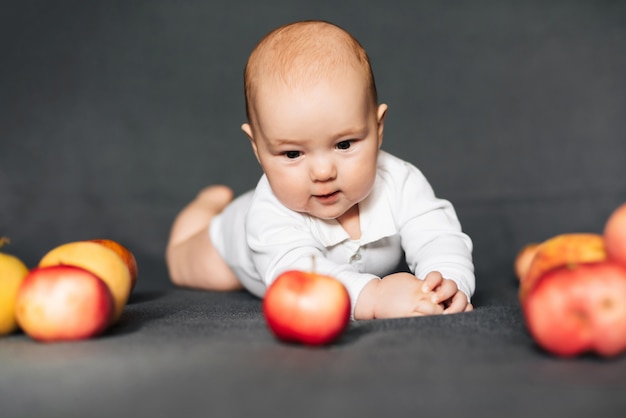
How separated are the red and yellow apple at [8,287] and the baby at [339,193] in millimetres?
529

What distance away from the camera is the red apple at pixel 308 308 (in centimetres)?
119

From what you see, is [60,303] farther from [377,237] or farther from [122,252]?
[377,237]

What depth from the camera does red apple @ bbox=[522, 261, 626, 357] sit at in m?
1.04

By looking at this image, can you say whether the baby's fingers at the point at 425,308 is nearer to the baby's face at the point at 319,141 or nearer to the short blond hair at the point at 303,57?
the baby's face at the point at 319,141

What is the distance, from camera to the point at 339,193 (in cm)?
165

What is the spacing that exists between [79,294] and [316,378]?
0.44 meters

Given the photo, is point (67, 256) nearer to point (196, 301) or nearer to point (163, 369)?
point (163, 369)

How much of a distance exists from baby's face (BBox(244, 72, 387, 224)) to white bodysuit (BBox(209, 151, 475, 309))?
9cm

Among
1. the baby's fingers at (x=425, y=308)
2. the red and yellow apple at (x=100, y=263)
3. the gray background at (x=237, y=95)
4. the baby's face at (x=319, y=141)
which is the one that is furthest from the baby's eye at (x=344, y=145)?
the gray background at (x=237, y=95)

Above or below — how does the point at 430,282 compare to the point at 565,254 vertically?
below

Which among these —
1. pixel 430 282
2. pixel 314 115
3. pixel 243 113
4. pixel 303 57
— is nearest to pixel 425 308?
pixel 430 282

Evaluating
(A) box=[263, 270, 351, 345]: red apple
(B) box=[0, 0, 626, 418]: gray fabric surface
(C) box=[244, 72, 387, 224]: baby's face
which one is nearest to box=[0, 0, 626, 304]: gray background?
(B) box=[0, 0, 626, 418]: gray fabric surface

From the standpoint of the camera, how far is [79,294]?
1254 millimetres

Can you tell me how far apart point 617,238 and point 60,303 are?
0.85 m
